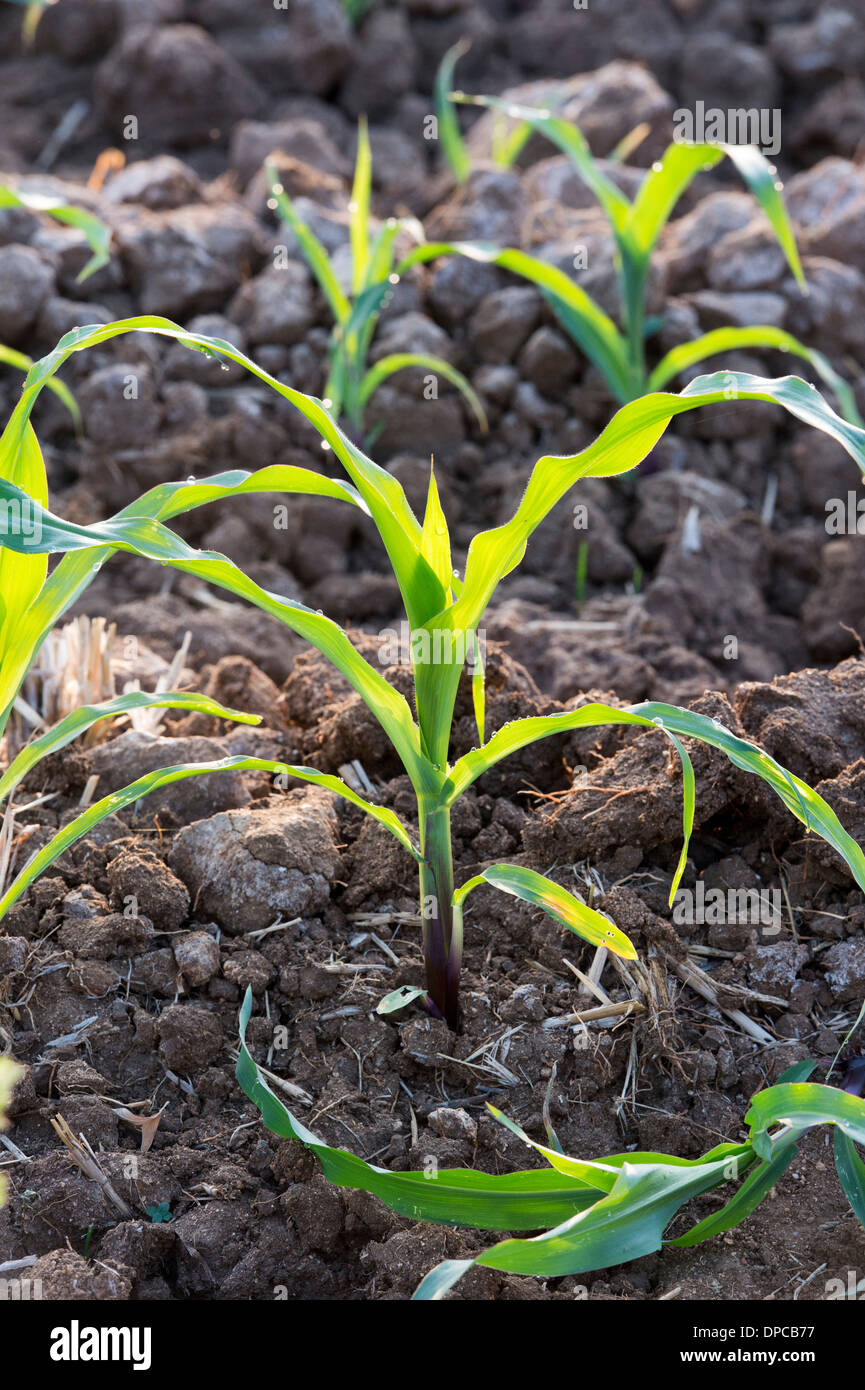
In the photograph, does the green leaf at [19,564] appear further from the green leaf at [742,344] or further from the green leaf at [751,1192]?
the green leaf at [742,344]

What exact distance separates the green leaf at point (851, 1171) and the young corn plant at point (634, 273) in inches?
72.4

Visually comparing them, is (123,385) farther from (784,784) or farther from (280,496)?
(784,784)

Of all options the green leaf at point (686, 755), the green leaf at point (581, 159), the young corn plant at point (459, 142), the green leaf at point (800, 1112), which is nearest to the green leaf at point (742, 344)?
the green leaf at point (581, 159)

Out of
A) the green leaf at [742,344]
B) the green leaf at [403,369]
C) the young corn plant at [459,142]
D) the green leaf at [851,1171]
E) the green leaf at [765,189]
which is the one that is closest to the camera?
the green leaf at [851,1171]

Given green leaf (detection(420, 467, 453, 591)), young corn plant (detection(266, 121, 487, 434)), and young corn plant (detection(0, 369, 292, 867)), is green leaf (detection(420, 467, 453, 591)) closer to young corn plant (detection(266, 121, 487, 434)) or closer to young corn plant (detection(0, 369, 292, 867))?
young corn plant (detection(0, 369, 292, 867))

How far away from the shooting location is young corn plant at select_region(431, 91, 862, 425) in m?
2.59

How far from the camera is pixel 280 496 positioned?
2824 millimetres

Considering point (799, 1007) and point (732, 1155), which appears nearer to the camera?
point (732, 1155)

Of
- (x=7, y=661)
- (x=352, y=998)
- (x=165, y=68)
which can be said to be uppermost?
(x=165, y=68)

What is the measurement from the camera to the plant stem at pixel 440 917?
1.44 meters

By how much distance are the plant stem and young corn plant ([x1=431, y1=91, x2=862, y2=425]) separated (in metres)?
1.52

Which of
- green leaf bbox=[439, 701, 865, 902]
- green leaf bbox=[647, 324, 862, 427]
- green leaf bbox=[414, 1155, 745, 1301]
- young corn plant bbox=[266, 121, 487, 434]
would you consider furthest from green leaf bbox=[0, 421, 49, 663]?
green leaf bbox=[647, 324, 862, 427]

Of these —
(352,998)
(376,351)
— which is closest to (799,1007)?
(352,998)
